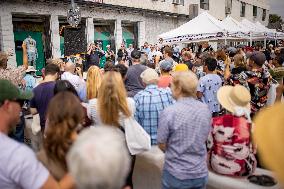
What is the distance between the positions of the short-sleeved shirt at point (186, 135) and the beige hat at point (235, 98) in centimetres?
34

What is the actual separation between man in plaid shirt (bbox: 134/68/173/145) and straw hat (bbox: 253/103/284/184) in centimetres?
259

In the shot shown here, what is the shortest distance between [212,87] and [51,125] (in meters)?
3.93

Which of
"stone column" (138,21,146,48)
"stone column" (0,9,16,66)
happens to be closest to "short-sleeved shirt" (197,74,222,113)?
"stone column" (0,9,16,66)

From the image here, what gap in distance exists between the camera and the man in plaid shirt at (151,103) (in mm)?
4109

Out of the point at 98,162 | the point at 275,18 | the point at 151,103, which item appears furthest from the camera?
the point at 275,18

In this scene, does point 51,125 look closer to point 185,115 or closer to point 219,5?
point 185,115

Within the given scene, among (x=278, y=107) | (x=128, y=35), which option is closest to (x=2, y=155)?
(x=278, y=107)

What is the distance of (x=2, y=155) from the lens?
1943 mm

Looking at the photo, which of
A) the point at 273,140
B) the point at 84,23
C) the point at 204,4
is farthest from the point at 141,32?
the point at 273,140

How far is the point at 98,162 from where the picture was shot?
1.40m

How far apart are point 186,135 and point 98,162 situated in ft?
5.58

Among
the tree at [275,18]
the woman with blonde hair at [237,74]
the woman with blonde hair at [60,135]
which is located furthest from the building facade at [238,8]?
the woman with blonde hair at [60,135]

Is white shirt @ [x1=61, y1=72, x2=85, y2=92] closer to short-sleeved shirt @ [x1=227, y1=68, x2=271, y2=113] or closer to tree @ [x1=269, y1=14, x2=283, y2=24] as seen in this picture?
short-sleeved shirt @ [x1=227, y1=68, x2=271, y2=113]

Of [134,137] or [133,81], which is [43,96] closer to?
[134,137]
